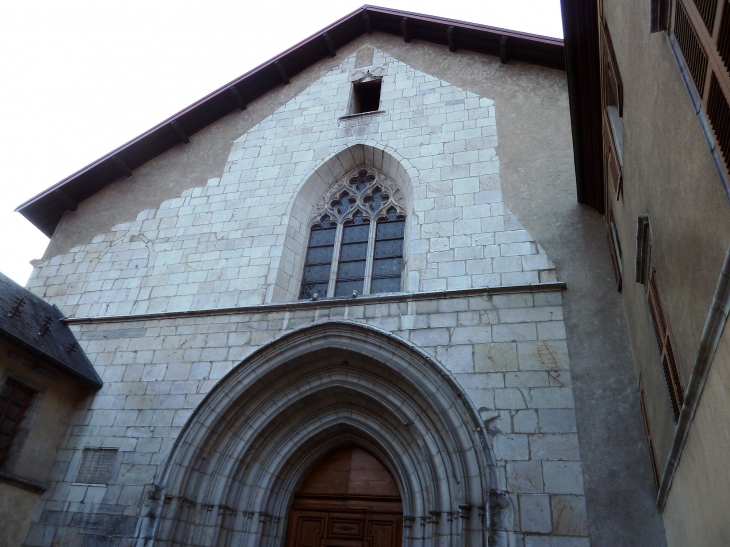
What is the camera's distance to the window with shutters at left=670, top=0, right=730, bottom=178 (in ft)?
7.02

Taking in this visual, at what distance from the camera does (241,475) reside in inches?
250

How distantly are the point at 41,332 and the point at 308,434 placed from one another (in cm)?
344

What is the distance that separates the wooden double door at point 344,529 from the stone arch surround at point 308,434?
24 centimetres

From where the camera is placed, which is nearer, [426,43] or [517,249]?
[517,249]

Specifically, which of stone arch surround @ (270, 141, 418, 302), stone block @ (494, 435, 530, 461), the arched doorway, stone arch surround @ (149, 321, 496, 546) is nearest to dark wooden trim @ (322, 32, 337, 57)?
stone arch surround @ (270, 141, 418, 302)

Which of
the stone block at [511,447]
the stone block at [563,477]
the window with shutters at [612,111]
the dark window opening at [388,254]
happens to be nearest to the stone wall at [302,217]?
the dark window opening at [388,254]

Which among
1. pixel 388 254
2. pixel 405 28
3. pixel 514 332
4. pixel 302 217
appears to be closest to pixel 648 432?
pixel 514 332

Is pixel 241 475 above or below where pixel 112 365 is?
below

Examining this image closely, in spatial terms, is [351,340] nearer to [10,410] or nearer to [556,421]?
[556,421]

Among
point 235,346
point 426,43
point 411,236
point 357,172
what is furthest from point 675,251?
point 426,43

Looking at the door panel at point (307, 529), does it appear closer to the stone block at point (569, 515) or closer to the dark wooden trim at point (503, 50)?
the stone block at point (569, 515)

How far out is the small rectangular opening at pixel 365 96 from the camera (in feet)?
30.1

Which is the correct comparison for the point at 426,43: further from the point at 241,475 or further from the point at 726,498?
the point at 726,498

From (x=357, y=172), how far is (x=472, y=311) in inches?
131
